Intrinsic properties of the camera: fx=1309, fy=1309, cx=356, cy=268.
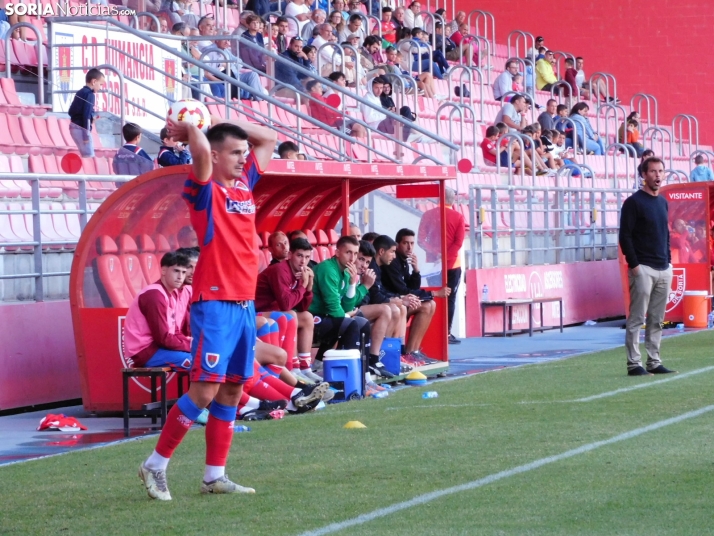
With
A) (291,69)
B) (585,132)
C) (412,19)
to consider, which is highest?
(412,19)

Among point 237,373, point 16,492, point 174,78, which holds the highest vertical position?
point 174,78

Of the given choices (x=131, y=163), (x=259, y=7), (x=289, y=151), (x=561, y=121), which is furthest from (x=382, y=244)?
(x=561, y=121)

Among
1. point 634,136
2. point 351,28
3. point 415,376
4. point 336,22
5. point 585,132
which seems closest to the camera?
point 415,376

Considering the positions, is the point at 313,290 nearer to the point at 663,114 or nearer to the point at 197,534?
the point at 197,534

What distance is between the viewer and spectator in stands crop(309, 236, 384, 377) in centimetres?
1255

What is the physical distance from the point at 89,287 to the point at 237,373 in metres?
4.83

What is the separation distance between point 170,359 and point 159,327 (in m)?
0.28

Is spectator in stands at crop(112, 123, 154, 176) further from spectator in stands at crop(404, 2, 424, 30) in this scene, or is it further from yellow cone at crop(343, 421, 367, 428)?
spectator in stands at crop(404, 2, 424, 30)

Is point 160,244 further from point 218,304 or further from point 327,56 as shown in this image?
point 327,56

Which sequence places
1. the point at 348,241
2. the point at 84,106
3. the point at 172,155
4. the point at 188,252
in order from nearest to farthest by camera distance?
the point at 188,252
the point at 348,241
the point at 172,155
the point at 84,106

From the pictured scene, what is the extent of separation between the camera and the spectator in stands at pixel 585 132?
96.0 feet

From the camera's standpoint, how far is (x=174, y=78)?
17094 mm

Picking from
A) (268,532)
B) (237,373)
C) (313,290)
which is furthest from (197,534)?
(313,290)

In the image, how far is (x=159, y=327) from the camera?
10.5 m
